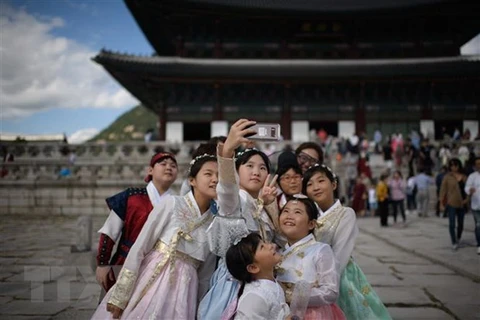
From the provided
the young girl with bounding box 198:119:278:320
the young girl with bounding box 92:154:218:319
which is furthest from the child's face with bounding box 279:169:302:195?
the young girl with bounding box 92:154:218:319

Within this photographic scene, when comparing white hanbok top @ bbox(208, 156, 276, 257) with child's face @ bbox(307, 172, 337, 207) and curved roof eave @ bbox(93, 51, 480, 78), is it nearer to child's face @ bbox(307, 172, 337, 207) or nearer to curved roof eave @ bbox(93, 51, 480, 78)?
child's face @ bbox(307, 172, 337, 207)

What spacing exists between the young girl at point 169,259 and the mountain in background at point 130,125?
5659 centimetres

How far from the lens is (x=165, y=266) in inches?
90.3

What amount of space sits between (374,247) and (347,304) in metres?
5.22

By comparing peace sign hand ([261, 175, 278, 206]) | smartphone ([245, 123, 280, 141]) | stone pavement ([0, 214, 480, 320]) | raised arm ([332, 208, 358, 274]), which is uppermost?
smartphone ([245, 123, 280, 141])

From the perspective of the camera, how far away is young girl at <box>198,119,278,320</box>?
6.98 ft

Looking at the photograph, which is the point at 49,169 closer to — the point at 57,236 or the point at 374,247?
the point at 57,236

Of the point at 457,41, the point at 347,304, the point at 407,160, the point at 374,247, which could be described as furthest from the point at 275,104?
the point at 347,304

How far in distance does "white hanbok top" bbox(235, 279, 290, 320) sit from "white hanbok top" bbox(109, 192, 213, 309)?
453 millimetres

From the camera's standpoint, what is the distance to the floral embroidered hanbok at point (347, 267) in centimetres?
253

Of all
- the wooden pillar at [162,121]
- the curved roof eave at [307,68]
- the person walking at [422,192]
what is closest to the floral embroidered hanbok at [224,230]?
the person walking at [422,192]

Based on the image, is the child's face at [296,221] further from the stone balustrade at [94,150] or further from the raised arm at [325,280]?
the stone balustrade at [94,150]

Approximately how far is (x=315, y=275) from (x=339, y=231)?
0.43m

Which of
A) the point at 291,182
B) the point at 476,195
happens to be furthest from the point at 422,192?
the point at 291,182
